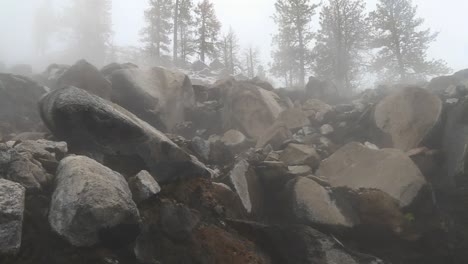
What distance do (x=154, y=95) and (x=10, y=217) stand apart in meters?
10.9

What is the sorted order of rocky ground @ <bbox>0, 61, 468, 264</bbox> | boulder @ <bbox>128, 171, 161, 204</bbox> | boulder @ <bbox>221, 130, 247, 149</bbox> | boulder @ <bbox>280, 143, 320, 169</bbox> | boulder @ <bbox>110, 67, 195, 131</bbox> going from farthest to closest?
boulder @ <bbox>110, 67, 195, 131</bbox>
boulder @ <bbox>221, 130, 247, 149</bbox>
boulder @ <bbox>280, 143, 320, 169</bbox>
boulder @ <bbox>128, 171, 161, 204</bbox>
rocky ground @ <bbox>0, 61, 468, 264</bbox>

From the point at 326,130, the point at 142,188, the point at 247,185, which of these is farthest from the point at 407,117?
the point at 142,188

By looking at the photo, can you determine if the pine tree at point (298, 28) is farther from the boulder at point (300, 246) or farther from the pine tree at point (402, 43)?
the boulder at point (300, 246)

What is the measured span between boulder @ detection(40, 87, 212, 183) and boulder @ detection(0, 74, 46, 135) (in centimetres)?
660

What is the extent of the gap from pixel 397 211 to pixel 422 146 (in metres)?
4.22

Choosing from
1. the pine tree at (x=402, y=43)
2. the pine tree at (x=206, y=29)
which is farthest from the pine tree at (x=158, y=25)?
the pine tree at (x=402, y=43)

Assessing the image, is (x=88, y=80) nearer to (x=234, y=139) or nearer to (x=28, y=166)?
(x=234, y=139)

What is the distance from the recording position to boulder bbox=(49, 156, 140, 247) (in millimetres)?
7078

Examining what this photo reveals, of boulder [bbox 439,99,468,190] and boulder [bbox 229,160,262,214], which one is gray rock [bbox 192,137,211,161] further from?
boulder [bbox 439,99,468,190]

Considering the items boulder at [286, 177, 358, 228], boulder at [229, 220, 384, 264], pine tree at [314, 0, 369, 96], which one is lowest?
boulder at [229, 220, 384, 264]

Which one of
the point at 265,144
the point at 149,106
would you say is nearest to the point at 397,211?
the point at 265,144

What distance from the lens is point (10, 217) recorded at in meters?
6.68

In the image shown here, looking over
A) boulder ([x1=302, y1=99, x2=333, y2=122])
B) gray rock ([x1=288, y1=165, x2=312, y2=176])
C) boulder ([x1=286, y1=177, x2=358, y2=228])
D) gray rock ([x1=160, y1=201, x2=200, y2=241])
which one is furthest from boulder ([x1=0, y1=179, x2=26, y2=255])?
boulder ([x1=302, y1=99, x2=333, y2=122])

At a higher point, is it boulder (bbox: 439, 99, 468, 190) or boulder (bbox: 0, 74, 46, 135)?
boulder (bbox: 0, 74, 46, 135)
